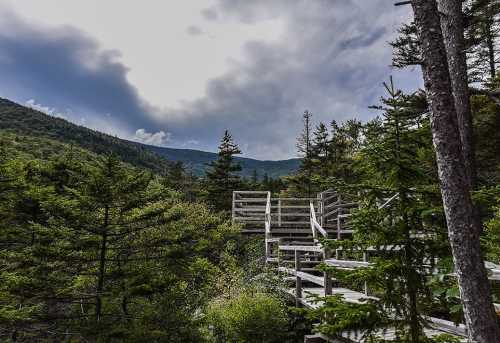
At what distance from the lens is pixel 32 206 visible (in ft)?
34.0

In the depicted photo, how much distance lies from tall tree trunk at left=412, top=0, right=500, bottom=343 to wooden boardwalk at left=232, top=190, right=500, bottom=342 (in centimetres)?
61

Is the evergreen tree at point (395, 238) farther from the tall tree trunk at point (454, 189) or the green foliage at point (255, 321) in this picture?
the green foliage at point (255, 321)

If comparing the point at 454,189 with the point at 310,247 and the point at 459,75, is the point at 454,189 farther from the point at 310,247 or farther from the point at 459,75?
the point at 310,247

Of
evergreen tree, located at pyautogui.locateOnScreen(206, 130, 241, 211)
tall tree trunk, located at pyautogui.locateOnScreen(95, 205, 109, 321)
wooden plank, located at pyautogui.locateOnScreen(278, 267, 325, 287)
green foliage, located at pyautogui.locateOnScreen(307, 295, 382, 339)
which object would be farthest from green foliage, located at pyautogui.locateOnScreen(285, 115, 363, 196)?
green foliage, located at pyautogui.locateOnScreen(307, 295, 382, 339)

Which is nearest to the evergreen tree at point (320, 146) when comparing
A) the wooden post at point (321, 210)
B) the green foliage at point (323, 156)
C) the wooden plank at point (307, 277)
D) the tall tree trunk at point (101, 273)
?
the green foliage at point (323, 156)

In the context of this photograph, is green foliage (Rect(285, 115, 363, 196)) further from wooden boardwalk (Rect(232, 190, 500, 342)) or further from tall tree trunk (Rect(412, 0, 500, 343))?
tall tree trunk (Rect(412, 0, 500, 343))

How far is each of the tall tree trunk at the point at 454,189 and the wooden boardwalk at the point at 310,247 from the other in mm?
609

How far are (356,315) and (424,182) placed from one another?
1.77m

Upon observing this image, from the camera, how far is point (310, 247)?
877 centimetres

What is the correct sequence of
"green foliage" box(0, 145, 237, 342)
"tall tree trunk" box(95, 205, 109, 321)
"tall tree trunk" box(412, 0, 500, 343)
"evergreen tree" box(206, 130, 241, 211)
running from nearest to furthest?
"tall tree trunk" box(412, 0, 500, 343), "green foliage" box(0, 145, 237, 342), "tall tree trunk" box(95, 205, 109, 321), "evergreen tree" box(206, 130, 241, 211)

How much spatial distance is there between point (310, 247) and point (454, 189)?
5.67 metres

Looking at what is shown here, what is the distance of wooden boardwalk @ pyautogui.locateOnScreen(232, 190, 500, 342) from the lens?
6.93 m

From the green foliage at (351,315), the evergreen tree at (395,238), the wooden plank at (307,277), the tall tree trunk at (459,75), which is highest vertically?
the tall tree trunk at (459,75)

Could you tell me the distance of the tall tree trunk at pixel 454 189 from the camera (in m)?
3.24
